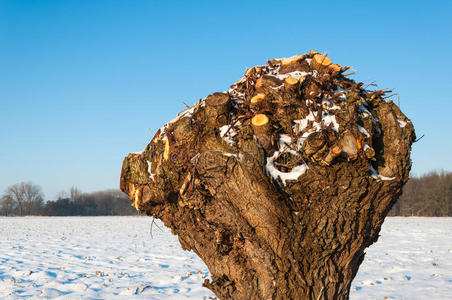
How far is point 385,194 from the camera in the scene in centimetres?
346

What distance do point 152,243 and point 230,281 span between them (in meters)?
11.6

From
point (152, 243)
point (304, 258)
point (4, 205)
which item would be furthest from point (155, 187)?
point (4, 205)

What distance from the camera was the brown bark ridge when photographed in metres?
3.32

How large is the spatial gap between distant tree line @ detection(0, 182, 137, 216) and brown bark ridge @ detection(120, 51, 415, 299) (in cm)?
6533

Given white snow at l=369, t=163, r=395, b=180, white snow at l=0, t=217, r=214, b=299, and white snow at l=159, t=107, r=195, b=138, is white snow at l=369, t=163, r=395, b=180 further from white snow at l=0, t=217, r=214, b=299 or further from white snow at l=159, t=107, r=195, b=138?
white snow at l=0, t=217, r=214, b=299

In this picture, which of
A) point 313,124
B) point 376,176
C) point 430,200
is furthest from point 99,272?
point 430,200

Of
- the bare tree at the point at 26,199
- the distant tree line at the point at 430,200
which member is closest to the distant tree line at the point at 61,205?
the bare tree at the point at 26,199

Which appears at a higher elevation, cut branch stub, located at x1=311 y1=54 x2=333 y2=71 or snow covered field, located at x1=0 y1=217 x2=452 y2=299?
cut branch stub, located at x1=311 y1=54 x2=333 y2=71

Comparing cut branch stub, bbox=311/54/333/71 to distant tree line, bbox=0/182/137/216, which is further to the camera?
distant tree line, bbox=0/182/137/216

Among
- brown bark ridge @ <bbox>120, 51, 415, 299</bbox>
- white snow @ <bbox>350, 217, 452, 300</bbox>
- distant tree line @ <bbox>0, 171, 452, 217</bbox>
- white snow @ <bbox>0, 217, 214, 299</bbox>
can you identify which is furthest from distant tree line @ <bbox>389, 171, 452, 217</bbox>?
brown bark ridge @ <bbox>120, 51, 415, 299</bbox>

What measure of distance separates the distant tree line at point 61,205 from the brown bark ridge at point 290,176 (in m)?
65.3

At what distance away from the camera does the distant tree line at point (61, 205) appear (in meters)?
69.6

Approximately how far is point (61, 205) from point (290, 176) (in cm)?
7532

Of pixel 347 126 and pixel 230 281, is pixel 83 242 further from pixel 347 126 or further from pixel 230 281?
pixel 347 126
